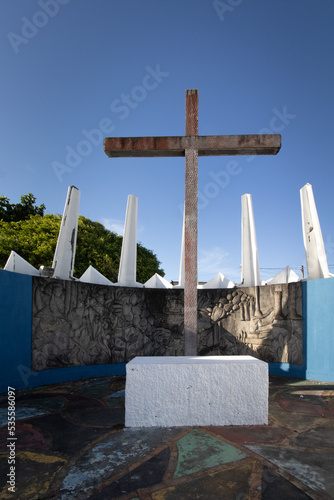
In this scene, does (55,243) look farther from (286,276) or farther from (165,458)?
(165,458)

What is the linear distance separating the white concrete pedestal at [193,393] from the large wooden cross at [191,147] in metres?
1.51

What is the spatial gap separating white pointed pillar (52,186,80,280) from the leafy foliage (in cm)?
1127

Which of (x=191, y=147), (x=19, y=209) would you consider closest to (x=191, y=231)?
(x=191, y=147)

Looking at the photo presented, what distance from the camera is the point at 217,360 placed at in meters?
4.86

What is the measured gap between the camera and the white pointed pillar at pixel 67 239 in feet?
29.1

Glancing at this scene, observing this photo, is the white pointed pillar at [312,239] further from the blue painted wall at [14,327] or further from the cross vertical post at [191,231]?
the blue painted wall at [14,327]

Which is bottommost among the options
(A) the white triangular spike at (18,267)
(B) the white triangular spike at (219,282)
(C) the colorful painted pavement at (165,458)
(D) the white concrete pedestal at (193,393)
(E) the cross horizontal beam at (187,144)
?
(C) the colorful painted pavement at (165,458)

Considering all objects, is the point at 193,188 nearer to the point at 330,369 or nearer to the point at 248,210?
the point at 248,210

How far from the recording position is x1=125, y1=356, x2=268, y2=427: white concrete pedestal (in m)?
4.51

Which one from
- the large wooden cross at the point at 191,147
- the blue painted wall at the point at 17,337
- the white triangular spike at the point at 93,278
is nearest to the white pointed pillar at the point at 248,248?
the large wooden cross at the point at 191,147

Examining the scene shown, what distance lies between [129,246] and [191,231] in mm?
4924

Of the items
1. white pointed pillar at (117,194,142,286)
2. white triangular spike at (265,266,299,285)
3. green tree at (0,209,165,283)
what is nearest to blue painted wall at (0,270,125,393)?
white pointed pillar at (117,194,142,286)

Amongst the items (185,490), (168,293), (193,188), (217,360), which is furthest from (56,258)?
(185,490)

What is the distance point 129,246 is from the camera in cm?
1033
